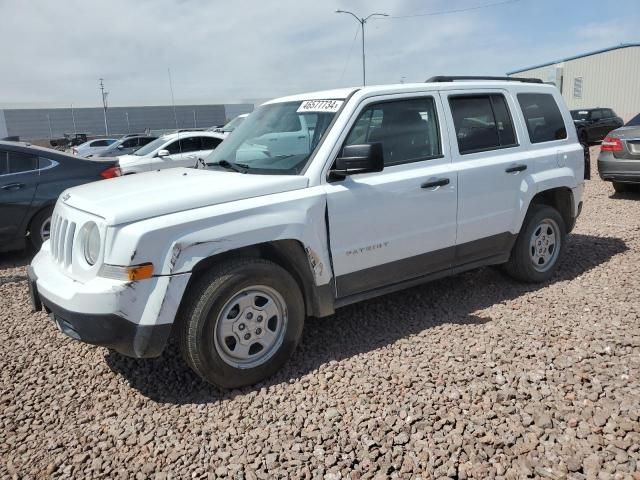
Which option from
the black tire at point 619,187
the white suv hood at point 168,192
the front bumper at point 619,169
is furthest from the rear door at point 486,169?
the black tire at point 619,187

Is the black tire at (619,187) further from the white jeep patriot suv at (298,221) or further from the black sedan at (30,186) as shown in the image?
the black sedan at (30,186)

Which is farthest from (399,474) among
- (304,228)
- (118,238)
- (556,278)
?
(556,278)

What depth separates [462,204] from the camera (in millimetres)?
4297

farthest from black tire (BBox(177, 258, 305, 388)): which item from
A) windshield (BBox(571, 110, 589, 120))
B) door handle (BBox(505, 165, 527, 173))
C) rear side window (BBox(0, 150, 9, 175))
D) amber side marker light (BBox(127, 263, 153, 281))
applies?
windshield (BBox(571, 110, 589, 120))

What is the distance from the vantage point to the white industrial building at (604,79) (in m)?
32.9

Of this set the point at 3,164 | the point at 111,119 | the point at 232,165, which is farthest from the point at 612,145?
the point at 111,119

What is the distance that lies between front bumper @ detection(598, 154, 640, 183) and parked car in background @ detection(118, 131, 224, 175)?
7481 mm

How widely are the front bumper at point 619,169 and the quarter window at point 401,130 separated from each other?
249 inches

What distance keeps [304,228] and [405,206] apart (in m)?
0.90

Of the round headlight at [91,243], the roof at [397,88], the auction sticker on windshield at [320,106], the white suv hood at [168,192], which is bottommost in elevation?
the round headlight at [91,243]

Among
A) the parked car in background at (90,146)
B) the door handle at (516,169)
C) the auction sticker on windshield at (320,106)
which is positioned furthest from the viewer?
the parked car in background at (90,146)

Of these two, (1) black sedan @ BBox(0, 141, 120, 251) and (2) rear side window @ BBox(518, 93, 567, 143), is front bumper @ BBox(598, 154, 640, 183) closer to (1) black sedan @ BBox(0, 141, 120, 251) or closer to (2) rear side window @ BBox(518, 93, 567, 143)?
(2) rear side window @ BBox(518, 93, 567, 143)

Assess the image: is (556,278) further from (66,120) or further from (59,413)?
(66,120)

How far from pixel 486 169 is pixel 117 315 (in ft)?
10.1
